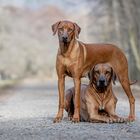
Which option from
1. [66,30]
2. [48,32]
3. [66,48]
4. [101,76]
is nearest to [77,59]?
[66,48]

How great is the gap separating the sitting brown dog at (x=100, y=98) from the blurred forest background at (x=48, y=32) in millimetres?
30903

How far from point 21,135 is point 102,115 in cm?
273

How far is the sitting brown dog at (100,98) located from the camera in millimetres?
13852

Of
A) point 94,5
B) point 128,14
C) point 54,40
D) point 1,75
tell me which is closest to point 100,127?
point 128,14

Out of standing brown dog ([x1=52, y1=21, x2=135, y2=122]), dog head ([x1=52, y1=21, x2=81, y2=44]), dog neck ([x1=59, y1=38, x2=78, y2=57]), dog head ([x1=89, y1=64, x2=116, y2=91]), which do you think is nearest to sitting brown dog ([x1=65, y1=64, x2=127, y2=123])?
dog head ([x1=89, y1=64, x2=116, y2=91])

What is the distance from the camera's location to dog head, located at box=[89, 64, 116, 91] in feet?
45.1

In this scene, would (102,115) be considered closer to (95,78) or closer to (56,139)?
(95,78)

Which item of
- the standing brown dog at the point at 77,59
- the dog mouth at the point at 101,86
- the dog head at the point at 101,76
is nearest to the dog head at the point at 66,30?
the standing brown dog at the point at 77,59

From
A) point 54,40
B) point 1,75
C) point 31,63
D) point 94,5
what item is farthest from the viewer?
point 54,40

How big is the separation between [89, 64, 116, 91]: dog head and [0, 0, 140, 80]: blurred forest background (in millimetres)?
31080

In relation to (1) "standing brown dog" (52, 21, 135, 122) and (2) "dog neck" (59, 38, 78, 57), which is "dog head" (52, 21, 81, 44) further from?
(2) "dog neck" (59, 38, 78, 57)

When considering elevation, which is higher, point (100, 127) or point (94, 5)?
point (94, 5)

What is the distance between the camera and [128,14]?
47031 millimetres

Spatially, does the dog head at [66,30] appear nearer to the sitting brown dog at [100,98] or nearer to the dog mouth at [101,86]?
the sitting brown dog at [100,98]
